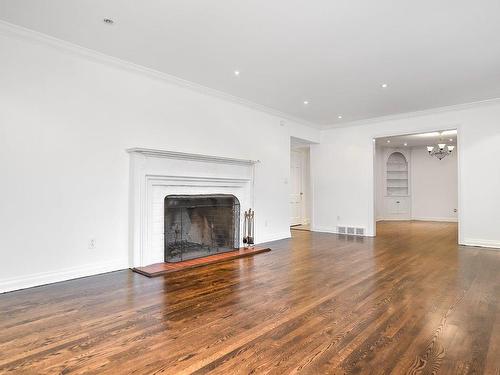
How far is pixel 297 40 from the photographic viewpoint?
3645 millimetres

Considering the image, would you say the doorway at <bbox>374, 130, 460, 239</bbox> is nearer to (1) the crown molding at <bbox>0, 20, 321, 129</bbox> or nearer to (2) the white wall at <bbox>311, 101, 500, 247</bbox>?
(2) the white wall at <bbox>311, 101, 500, 247</bbox>

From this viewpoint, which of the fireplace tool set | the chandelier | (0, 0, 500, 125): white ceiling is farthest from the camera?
the chandelier

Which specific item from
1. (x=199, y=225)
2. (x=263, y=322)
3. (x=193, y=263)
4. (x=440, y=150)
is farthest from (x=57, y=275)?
(x=440, y=150)

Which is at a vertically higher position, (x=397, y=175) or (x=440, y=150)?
(x=440, y=150)

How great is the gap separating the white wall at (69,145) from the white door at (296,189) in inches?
211

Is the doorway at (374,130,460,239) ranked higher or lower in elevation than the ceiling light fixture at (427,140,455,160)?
lower

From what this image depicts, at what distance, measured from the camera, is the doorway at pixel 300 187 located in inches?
390

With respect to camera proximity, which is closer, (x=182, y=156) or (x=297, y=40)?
(x=297, y=40)

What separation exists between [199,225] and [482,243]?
17.9ft

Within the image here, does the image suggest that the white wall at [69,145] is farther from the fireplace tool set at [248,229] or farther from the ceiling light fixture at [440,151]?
the ceiling light fixture at [440,151]

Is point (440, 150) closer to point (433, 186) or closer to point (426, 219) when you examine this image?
point (433, 186)

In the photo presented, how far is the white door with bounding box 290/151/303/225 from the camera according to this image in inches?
389

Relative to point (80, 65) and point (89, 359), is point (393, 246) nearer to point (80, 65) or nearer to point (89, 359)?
point (89, 359)

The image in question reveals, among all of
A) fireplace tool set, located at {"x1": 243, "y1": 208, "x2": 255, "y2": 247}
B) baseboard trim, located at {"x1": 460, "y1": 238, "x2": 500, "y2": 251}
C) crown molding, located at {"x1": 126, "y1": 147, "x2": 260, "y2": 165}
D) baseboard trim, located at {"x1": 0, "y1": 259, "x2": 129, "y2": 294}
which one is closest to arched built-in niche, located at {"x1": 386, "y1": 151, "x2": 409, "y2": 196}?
baseboard trim, located at {"x1": 460, "y1": 238, "x2": 500, "y2": 251}
